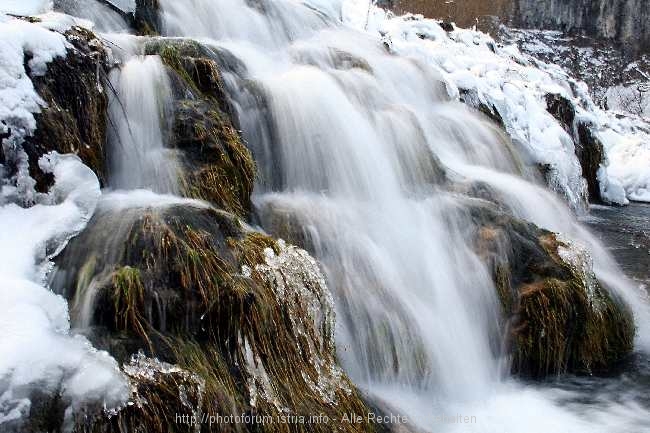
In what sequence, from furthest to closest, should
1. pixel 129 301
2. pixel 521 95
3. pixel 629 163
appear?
1. pixel 629 163
2. pixel 521 95
3. pixel 129 301

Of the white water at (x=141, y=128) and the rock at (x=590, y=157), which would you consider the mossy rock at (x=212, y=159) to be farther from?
the rock at (x=590, y=157)

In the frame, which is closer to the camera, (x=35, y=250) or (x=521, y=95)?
(x=35, y=250)

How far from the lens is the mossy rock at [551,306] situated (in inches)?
151

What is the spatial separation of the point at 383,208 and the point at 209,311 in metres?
2.49

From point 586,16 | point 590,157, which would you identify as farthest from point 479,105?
point 586,16

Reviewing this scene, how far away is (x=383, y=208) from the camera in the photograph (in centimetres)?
466

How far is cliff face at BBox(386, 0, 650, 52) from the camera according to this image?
181ft

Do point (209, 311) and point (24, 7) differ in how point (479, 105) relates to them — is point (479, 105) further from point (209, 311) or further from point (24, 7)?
point (209, 311)

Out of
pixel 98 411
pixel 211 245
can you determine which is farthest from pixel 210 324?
pixel 98 411

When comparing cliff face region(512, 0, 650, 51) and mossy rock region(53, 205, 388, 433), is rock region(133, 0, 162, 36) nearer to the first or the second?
mossy rock region(53, 205, 388, 433)

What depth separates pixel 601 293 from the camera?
425cm

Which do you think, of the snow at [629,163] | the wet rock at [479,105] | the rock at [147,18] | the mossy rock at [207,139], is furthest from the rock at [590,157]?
the mossy rock at [207,139]

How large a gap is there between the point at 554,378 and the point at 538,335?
1.02 ft

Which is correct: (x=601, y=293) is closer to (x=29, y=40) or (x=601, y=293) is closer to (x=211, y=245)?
(x=211, y=245)
